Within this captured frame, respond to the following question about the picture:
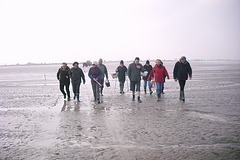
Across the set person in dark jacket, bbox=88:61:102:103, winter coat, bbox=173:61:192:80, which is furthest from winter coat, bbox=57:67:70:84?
winter coat, bbox=173:61:192:80

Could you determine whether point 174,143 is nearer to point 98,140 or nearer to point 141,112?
point 98,140

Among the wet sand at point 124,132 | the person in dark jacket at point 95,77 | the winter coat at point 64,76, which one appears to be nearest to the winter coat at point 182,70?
the wet sand at point 124,132

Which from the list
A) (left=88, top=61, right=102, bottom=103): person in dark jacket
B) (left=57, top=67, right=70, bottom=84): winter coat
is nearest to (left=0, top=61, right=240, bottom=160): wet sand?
(left=88, top=61, right=102, bottom=103): person in dark jacket

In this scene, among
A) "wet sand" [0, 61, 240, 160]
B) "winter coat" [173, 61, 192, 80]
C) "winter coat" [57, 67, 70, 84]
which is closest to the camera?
"wet sand" [0, 61, 240, 160]

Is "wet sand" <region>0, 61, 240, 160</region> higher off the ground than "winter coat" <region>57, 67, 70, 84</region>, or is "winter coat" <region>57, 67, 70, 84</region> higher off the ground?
"winter coat" <region>57, 67, 70, 84</region>

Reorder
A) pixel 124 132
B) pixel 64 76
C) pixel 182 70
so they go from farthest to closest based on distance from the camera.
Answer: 1. pixel 64 76
2. pixel 182 70
3. pixel 124 132

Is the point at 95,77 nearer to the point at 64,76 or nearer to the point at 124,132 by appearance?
the point at 64,76

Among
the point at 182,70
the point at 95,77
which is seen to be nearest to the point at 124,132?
the point at 95,77

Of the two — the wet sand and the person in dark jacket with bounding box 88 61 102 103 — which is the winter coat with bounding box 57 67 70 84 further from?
the wet sand

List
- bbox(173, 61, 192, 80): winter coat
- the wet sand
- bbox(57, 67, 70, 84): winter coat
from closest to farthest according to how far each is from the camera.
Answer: the wet sand < bbox(173, 61, 192, 80): winter coat < bbox(57, 67, 70, 84): winter coat

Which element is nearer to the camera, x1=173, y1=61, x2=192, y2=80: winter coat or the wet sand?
the wet sand

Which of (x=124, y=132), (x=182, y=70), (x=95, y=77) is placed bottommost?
(x=124, y=132)

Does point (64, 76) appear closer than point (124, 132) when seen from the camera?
No

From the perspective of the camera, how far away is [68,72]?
991 cm
